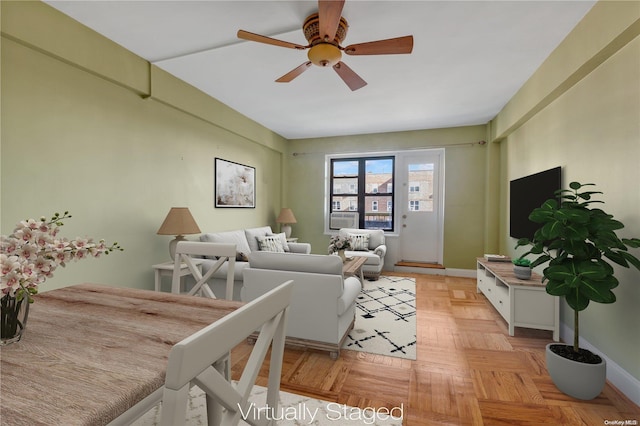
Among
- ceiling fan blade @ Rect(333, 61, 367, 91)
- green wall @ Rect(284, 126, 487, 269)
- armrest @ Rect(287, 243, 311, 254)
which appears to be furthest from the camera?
green wall @ Rect(284, 126, 487, 269)

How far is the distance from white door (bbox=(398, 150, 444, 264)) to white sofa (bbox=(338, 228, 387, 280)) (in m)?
0.58

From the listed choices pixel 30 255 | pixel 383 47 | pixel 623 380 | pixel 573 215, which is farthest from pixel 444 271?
pixel 30 255

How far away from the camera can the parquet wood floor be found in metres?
1.71

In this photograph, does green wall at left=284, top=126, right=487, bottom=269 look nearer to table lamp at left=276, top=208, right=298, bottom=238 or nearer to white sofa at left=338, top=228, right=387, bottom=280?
white sofa at left=338, top=228, right=387, bottom=280

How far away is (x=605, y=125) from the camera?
7.19ft

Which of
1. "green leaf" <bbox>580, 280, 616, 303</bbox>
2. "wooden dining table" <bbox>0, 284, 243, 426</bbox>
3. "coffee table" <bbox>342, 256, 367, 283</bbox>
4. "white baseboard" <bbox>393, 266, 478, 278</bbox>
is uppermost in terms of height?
"wooden dining table" <bbox>0, 284, 243, 426</bbox>

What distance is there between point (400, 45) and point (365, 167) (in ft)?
13.1

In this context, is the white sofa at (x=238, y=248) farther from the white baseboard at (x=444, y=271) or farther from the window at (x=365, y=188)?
the white baseboard at (x=444, y=271)

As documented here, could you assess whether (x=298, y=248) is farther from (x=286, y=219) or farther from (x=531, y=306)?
(x=531, y=306)

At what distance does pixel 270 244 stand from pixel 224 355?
3.90m

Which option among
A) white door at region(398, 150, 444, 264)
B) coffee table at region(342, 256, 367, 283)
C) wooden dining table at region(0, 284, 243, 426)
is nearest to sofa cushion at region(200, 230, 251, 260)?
coffee table at region(342, 256, 367, 283)

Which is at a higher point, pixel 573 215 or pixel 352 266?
pixel 573 215

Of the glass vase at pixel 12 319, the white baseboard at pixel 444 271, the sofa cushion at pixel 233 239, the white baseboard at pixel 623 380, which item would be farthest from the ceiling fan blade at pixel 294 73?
the white baseboard at pixel 444 271

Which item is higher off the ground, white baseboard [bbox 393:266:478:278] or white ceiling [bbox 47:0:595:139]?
white ceiling [bbox 47:0:595:139]
